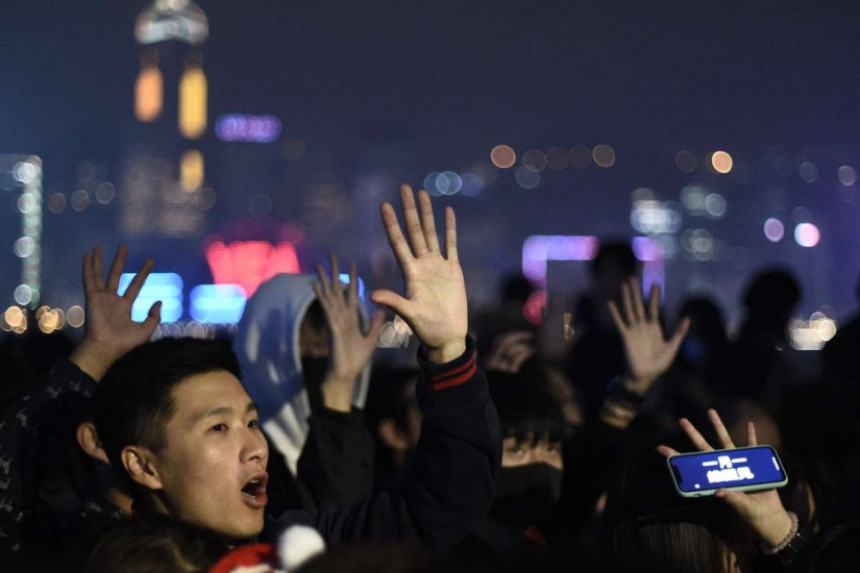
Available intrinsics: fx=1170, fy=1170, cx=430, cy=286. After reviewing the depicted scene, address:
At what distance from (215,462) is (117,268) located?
1.14 m

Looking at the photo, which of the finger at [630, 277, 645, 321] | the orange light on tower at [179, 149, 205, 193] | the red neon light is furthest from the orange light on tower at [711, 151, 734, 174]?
the finger at [630, 277, 645, 321]

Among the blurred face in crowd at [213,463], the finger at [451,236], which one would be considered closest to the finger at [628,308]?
the finger at [451,236]

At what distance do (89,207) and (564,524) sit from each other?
352ft

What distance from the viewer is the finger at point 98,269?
11.5 feet

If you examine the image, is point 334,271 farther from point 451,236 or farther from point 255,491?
point 255,491

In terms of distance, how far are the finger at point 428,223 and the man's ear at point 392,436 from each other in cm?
207

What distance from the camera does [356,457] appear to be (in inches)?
143

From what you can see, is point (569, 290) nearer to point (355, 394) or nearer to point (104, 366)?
point (355, 394)

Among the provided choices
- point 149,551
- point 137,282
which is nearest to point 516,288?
point 137,282

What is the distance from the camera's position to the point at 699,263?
87438 millimetres

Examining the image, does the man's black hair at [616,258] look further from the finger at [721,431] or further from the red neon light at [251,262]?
the red neon light at [251,262]

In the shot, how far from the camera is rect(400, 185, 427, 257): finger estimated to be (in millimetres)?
2867

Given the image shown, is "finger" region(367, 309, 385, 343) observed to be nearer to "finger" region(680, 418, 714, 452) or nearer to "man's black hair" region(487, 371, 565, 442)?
"man's black hair" region(487, 371, 565, 442)

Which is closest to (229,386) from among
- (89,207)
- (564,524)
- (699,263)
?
(564,524)
